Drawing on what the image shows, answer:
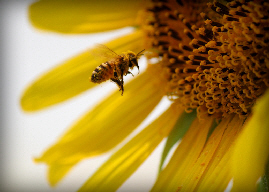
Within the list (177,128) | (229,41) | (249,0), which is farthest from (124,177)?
(249,0)

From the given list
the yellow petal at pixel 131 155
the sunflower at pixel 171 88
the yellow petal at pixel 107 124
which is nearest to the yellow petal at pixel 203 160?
the sunflower at pixel 171 88

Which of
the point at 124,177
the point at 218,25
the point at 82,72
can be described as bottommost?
the point at 124,177

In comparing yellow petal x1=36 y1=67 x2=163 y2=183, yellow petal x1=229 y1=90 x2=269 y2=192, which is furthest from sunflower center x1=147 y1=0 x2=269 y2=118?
yellow petal x1=229 y1=90 x2=269 y2=192

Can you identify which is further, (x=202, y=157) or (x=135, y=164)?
(x=135, y=164)

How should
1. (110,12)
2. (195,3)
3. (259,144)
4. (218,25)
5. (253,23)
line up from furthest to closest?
(110,12), (195,3), (218,25), (253,23), (259,144)

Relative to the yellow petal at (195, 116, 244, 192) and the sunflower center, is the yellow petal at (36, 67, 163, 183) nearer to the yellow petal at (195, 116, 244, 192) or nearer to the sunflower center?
the sunflower center

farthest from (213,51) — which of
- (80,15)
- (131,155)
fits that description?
(80,15)

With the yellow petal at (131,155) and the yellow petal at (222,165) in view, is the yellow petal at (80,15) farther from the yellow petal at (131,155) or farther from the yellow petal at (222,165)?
the yellow petal at (222,165)

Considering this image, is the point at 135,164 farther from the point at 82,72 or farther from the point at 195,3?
the point at 195,3

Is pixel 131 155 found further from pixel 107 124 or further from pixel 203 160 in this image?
pixel 203 160
